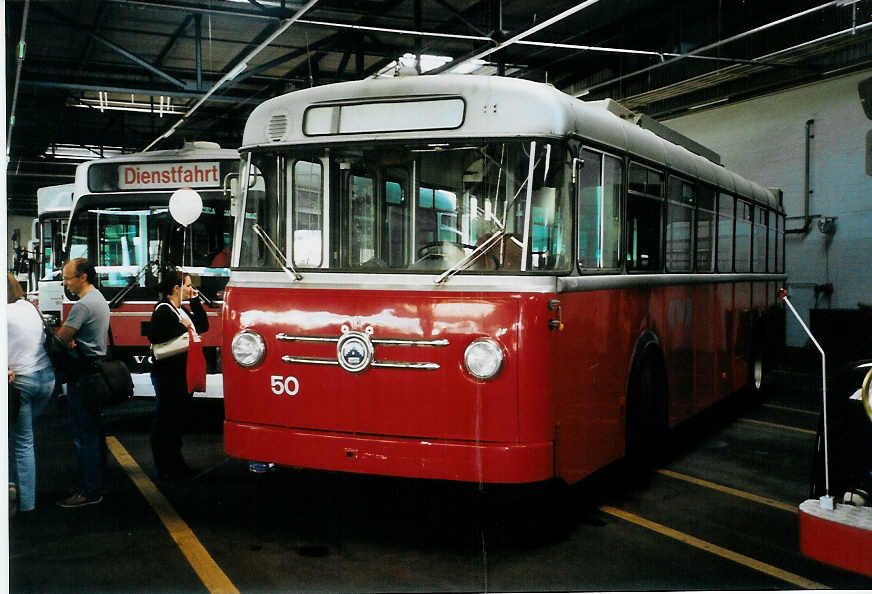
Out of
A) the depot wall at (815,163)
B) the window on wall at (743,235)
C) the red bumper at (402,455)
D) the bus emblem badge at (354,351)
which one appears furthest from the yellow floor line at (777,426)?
the bus emblem badge at (354,351)

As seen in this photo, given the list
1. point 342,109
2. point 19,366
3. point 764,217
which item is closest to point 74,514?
point 19,366

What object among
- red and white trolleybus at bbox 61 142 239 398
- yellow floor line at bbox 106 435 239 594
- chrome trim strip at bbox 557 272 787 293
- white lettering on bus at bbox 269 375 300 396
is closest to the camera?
yellow floor line at bbox 106 435 239 594

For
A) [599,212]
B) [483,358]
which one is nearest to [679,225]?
[599,212]

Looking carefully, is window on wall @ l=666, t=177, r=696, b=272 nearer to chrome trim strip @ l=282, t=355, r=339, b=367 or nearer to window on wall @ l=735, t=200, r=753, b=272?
window on wall @ l=735, t=200, r=753, b=272

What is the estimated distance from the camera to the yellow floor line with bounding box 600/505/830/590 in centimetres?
475

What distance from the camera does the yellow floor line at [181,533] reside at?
461 cm

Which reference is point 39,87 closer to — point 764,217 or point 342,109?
point 342,109

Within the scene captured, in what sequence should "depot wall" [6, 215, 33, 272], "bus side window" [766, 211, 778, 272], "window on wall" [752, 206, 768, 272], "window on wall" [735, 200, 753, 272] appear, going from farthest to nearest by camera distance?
"bus side window" [766, 211, 778, 272] < "window on wall" [752, 206, 768, 272] < "window on wall" [735, 200, 753, 272] < "depot wall" [6, 215, 33, 272]

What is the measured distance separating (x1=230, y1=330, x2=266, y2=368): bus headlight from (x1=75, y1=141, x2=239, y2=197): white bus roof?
232 centimetres

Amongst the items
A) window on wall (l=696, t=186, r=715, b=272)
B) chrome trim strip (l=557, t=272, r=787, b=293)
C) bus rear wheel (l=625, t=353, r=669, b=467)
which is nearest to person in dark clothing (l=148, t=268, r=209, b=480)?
chrome trim strip (l=557, t=272, r=787, b=293)

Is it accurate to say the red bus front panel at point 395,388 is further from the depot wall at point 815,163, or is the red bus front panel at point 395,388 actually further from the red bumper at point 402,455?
the depot wall at point 815,163

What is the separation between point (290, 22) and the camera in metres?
7.52

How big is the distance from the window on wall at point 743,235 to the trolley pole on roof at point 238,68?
499 centimetres

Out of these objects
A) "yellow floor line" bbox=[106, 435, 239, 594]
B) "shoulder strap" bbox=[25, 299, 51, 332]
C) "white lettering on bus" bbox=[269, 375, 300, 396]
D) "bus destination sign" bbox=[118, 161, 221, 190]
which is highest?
"bus destination sign" bbox=[118, 161, 221, 190]
